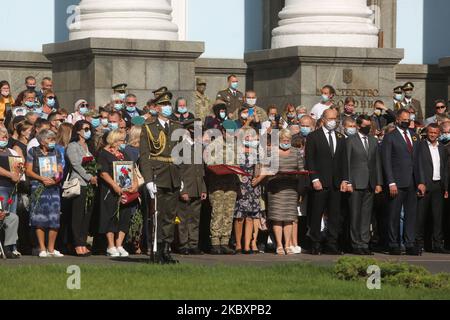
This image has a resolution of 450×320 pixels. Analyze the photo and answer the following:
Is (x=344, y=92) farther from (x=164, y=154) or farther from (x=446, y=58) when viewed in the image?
(x=164, y=154)

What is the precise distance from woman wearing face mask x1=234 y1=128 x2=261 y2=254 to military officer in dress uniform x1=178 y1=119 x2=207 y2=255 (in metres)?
0.60

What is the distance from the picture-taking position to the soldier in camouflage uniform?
2370cm

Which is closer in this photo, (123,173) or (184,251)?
(123,173)

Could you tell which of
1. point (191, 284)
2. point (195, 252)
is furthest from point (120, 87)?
point (191, 284)

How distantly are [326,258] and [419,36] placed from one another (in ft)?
36.5

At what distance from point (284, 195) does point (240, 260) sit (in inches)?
77.1

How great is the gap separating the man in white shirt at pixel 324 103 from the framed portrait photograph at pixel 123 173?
4.98 m

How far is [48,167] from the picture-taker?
74.1ft

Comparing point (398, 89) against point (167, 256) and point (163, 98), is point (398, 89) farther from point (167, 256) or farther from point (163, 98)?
point (167, 256)

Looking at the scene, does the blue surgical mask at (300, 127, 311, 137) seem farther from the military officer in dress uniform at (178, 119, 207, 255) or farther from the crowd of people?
the military officer in dress uniform at (178, 119, 207, 255)

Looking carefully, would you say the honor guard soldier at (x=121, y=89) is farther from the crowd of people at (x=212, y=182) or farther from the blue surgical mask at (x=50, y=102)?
the blue surgical mask at (x=50, y=102)

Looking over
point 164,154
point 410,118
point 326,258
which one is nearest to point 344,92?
point 410,118

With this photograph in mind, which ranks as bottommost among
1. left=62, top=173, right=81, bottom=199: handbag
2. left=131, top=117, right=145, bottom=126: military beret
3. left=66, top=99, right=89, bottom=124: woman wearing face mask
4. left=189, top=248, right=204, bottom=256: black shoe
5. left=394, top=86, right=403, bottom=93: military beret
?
left=189, top=248, right=204, bottom=256: black shoe

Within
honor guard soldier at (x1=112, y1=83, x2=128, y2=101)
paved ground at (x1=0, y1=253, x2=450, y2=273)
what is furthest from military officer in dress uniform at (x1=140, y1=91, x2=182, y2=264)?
honor guard soldier at (x1=112, y1=83, x2=128, y2=101)
